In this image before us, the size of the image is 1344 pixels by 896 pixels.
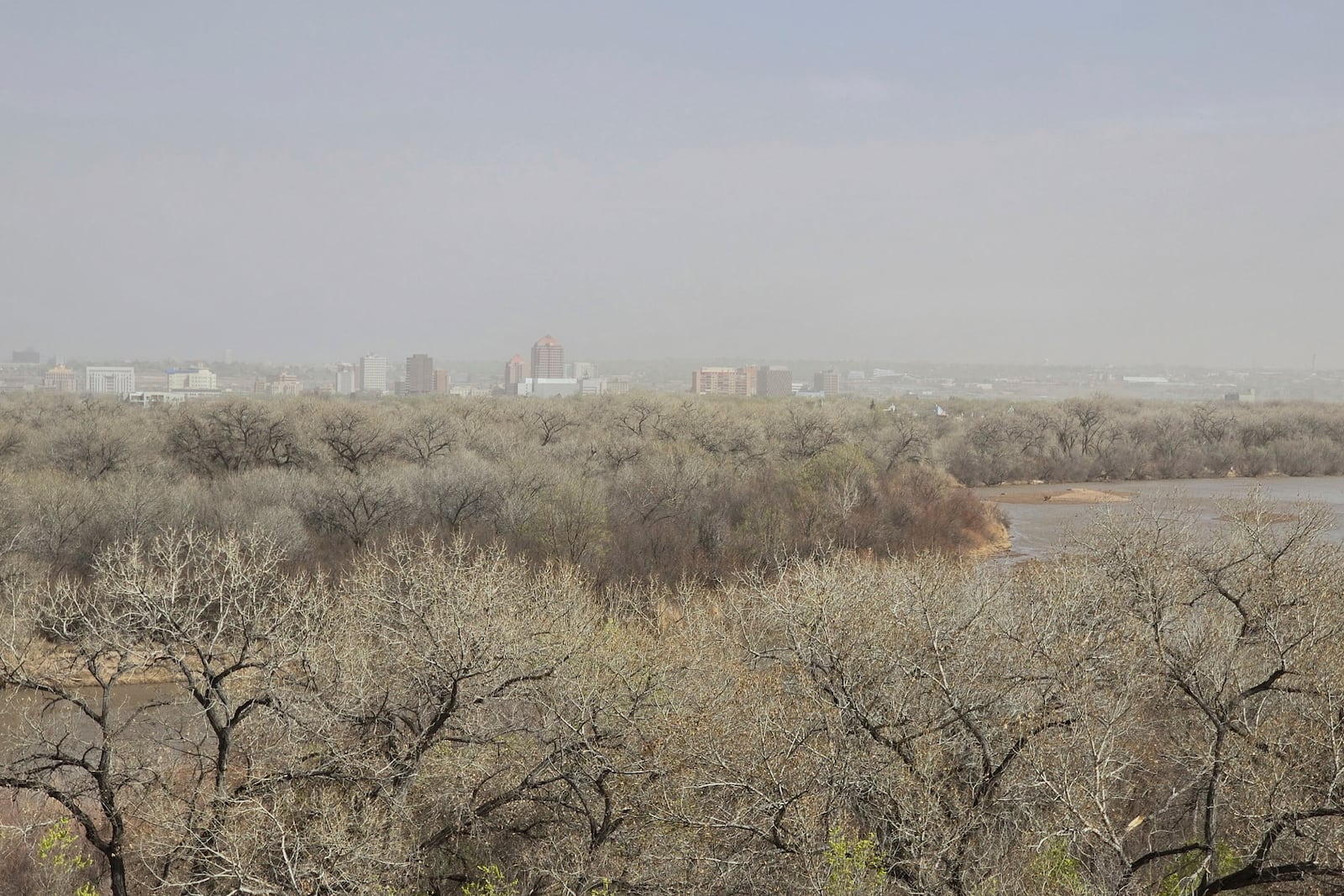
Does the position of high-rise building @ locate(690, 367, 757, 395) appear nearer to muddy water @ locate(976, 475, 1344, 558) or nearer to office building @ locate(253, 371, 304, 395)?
office building @ locate(253, 371, 304, 395)

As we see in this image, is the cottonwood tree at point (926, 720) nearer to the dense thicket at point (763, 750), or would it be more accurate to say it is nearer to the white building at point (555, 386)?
the dense thicket at point (763, 750)

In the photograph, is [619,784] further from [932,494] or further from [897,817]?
[932,494]

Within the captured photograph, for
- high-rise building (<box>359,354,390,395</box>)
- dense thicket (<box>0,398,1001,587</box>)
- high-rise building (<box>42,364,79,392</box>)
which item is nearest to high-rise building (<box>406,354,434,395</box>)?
high-rise building (<box>359,354,390,395</box>)

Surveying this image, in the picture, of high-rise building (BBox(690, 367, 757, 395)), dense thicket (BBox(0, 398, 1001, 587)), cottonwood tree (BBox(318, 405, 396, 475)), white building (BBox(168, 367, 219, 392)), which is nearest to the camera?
dense thicket (BBox(0, 398, 1001, 587))

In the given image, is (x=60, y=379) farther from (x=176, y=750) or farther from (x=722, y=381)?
(x=176, y=750)

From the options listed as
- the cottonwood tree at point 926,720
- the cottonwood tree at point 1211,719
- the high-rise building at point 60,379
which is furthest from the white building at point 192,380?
the cottonwood tree at point 1211,719
